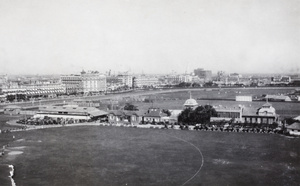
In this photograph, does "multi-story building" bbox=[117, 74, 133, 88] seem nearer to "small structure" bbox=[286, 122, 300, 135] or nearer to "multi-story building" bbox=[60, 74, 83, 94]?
"multi-story building" bbox=[60, 74, 83, 94]

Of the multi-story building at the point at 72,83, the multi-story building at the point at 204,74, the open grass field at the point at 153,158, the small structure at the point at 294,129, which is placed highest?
the multi-story building at the point at 204,74

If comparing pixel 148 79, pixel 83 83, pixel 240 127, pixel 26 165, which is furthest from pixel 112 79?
pixel 26 165

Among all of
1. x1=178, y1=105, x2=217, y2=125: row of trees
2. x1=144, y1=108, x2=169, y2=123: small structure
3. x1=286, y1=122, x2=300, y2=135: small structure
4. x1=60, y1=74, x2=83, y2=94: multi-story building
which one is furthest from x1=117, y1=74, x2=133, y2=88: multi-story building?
x1=286, y1=122, x2=300, y2=135: small structure

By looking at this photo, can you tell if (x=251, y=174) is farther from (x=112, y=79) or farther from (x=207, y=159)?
(x=112, y=79)

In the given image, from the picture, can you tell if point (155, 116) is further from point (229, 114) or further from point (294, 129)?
point (294, 129)

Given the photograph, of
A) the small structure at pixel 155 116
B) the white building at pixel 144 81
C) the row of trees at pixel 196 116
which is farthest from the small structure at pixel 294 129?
the white building at pixel 144 81

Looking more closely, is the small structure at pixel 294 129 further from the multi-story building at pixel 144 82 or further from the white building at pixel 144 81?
the white building at pixel 144 81
